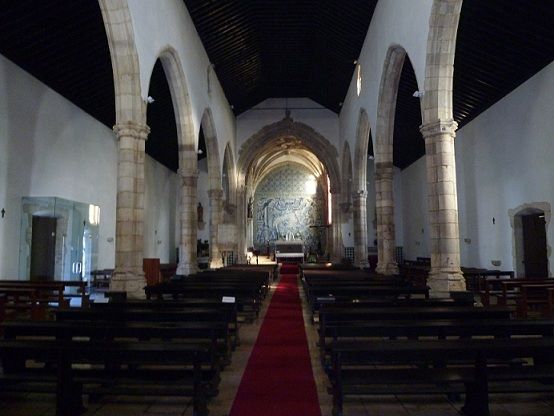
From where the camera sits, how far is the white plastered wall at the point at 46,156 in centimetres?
1059

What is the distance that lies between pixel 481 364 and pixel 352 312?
1681 millimetres

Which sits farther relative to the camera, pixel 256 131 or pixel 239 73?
pixel 256 131

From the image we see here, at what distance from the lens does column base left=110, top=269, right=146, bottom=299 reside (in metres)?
8.23

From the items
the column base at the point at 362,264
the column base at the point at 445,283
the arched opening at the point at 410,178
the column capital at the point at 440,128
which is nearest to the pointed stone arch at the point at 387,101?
the arched opening at the point at 410,178

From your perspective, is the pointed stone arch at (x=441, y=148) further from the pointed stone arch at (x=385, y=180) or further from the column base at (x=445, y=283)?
the pointed stone arch at (x=385, y=180)

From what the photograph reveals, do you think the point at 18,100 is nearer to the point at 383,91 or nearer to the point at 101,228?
the point at 101,228

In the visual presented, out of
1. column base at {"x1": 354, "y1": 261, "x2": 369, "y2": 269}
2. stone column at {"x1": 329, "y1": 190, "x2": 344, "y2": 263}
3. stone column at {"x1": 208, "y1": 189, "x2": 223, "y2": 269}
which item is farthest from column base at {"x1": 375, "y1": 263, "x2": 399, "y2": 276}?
stone column at {"x1": 329, "y1": 190, "x2": 344, "y2": 263}

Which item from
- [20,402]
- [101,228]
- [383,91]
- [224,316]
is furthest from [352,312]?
[101,228]

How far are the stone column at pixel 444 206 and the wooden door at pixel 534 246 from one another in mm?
5249

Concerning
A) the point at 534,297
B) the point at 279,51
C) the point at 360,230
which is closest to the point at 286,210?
the point at 360,230

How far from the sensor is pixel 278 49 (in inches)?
712

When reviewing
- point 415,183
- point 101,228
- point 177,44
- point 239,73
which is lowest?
point 101,228

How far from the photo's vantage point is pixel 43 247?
12680 mm

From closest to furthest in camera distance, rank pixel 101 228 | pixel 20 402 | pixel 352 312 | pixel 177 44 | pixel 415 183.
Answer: pixel 20 402
pixel 352 312
pixel 177 44
pixel 101 228
pixel 415 183
